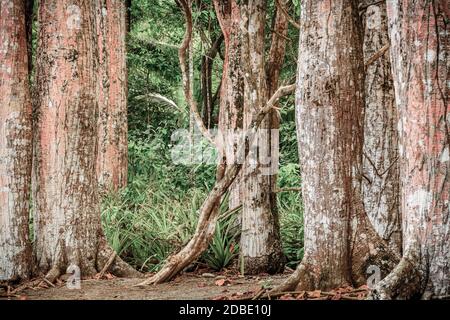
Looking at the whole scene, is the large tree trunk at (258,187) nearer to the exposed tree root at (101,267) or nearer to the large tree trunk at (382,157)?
the large tree trunk at (382,157)

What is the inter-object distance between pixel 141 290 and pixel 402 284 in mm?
3261

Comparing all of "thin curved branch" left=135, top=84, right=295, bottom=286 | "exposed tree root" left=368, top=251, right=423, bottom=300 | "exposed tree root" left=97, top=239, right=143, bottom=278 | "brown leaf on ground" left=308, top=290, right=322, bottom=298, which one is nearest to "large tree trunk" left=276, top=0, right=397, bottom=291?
"brown leaf on ground" left=308, top=290, right=322, bottom=298

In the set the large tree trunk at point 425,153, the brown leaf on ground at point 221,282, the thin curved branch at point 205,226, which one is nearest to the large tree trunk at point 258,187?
the brown leaf on ground at point 221,282

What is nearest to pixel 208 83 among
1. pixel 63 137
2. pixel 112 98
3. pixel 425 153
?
pixel 112 98

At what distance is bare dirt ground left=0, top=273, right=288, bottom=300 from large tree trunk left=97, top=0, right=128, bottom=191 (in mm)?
4874

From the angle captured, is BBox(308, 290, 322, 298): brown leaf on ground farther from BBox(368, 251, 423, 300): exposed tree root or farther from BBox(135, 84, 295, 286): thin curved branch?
BBox(135, 84, 295, 286): thin curved branch

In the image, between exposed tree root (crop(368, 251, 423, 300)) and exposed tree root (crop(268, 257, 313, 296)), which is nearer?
exposed tree root (crop(368, 251, 423, 300))

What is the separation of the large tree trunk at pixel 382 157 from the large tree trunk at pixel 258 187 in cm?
139

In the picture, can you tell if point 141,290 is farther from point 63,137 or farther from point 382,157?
point 382,157

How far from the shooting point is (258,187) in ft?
28.2

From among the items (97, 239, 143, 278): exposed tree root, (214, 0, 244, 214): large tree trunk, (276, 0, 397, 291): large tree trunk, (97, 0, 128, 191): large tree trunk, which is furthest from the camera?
(97, 0, 128, 191): large tree trunk

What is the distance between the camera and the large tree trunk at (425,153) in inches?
195

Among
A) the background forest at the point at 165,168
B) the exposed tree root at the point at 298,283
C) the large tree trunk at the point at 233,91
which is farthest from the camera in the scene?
the background forest at the point at 165,168

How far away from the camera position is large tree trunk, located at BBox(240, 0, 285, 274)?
27.5 ft
